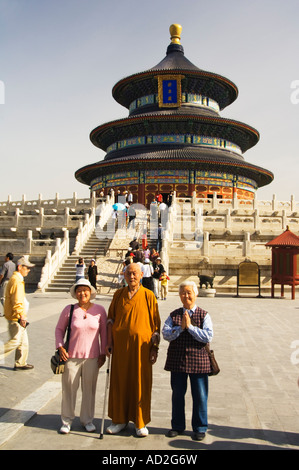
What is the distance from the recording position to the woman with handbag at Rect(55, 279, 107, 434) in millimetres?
4844

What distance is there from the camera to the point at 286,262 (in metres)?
17.6

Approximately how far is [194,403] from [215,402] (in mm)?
1132

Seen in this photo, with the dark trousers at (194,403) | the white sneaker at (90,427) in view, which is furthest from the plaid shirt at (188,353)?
the white sneaker at (90,427)

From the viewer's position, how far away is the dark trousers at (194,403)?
4660mm

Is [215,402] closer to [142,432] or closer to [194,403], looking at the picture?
[194,403]

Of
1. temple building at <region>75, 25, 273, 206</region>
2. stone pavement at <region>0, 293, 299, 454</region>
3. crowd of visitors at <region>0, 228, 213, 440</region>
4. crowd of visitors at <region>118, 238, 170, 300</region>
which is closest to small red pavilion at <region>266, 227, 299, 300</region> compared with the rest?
crowd of visitors at <region>118, 238, 170, 300</region>

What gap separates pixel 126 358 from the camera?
4.73 metres

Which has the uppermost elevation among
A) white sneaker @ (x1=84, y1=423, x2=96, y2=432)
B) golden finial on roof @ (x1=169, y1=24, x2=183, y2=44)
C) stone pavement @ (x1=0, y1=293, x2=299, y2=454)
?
golden finial on roof @ (x1=169, y1=24, x2=183, y2=44)

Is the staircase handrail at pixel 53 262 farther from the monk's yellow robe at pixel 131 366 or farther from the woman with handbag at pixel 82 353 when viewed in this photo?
the monk's yellow robe at pixel 131 366

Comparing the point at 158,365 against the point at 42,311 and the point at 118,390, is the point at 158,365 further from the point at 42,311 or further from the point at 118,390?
the point at 42,311

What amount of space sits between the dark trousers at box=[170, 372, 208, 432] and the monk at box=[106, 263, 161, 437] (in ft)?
0.88

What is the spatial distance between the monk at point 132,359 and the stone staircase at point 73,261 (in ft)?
46.8

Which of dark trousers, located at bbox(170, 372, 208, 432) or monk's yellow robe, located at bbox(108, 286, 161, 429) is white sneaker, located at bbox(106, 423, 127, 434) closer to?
monk's yellow robe, located at bbox(108, 286, 161, 429)
